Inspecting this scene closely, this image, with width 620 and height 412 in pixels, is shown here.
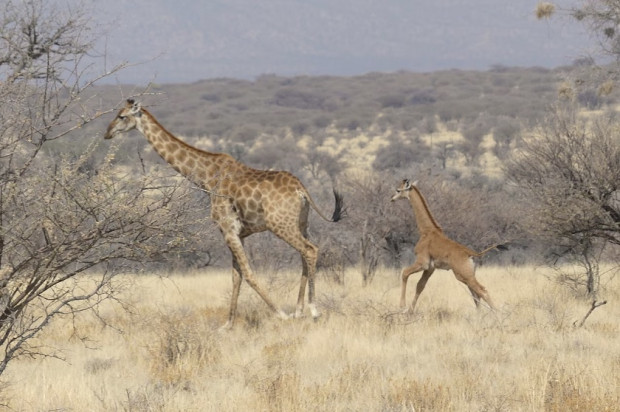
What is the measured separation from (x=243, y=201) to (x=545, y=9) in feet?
36.6

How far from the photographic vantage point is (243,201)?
10.2m

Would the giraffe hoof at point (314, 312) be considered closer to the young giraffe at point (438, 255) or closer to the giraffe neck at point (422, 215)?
the young giraffe at point (438, 255)

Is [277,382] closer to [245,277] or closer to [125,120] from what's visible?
[245,277]

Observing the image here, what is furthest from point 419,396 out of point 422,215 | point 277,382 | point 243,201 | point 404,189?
point 404,189

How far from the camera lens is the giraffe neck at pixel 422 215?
1060 cm

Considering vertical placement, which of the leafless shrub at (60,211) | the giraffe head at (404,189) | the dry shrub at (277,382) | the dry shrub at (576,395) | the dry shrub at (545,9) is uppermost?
the dry shrub at (545,9)

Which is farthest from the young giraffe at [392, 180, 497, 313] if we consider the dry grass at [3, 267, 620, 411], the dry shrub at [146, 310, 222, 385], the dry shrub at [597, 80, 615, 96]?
the dry shrub at [597, 80, 615, 96]

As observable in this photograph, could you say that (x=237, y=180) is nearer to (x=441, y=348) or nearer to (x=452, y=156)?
(x=441, y=348)

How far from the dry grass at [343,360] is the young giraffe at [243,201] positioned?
23.4 inches

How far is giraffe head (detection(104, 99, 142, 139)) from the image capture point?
988 centimetres

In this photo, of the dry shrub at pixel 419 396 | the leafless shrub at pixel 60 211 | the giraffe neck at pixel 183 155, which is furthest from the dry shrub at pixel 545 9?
the leafless shrub at pixel 60 211

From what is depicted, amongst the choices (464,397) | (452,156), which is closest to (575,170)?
(464,397)

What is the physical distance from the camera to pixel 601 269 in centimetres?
1514

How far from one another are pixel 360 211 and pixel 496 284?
3548 mm
